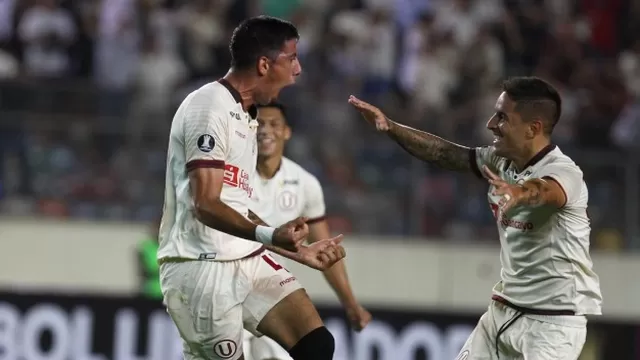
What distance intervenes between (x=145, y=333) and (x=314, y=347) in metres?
4.52

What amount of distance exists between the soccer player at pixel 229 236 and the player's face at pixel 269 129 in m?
1.52

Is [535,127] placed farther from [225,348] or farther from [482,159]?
[225,348]

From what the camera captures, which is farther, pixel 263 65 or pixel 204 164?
pixel 263 65

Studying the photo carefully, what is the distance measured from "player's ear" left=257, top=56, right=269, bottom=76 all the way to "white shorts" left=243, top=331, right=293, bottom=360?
7.78 ft

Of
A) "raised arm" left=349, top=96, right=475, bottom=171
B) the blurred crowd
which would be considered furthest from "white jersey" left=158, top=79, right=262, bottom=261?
the blurred crowd

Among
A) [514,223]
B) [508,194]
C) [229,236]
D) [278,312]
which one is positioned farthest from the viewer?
[514,223]

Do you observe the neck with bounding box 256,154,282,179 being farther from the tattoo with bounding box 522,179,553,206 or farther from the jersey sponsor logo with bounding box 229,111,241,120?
the tattoo with bounding box 522,179,553,206

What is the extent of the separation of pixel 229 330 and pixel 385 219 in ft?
19.3

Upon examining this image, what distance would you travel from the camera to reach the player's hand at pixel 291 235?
6130 mm

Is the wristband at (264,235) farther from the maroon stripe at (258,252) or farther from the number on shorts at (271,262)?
the number on shorts at (271,262)

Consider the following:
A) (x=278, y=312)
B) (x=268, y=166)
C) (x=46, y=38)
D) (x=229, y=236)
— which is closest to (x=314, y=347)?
(x=278, y=312)

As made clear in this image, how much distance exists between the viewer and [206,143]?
6527 millimetres

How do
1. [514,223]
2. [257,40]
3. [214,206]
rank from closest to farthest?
[214,206]
[257,40]
[514,223]

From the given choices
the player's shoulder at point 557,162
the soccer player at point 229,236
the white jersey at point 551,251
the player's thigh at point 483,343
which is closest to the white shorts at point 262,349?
the soccer player at point 229,236
